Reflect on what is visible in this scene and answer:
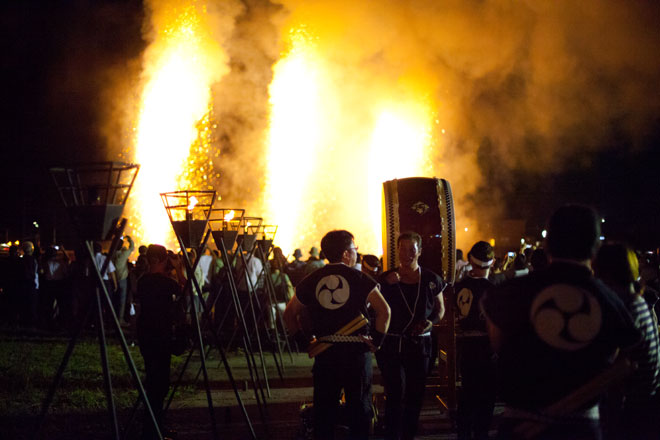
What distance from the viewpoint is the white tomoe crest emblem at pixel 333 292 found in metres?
4.01

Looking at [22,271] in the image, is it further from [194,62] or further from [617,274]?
[194,62]

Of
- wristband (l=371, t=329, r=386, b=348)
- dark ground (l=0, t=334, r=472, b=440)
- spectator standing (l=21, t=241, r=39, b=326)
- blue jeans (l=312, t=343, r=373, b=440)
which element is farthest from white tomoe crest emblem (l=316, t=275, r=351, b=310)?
spectator standing (l=21, t=241, r=39, b=326)

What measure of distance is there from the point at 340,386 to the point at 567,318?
2066 millimetres

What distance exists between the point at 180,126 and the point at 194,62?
2.82 meters

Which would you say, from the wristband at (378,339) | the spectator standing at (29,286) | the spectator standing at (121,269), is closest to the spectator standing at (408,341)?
the wristband at (378,339)

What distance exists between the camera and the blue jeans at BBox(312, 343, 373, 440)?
13.2 feet

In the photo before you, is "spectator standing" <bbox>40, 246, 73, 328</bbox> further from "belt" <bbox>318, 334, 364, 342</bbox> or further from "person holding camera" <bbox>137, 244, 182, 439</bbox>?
"belt" <bbox>318, 334, 364, 342</bbox>

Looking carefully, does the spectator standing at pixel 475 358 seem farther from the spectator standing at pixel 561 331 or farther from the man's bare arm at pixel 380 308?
the spectator standing at pixel 561 331

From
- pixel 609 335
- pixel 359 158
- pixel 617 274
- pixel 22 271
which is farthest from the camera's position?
pixel 359 158

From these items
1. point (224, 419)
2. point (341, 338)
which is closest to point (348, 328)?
point (341, 338)

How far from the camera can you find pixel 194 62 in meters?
23.8

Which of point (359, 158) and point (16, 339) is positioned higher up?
point (359, 158)

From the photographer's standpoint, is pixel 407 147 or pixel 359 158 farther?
pixel 359 158

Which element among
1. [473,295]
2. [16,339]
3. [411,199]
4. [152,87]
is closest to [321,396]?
[473,295]
